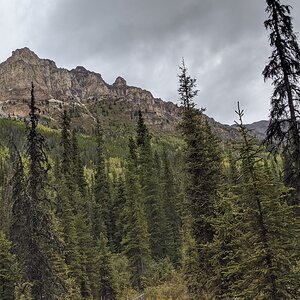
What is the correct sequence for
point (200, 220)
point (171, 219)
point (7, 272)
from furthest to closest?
1. point (171, 219)
2. point (7, 272)
3. point (200, 220)

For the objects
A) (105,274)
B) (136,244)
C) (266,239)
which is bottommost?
(105,274)

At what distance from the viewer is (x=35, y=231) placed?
1825 centimetres

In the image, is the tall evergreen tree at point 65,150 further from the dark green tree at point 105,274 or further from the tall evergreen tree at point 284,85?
the tall evergreen tree at point 284,85

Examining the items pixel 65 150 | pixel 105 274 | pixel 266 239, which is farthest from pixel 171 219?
pixel 266 239

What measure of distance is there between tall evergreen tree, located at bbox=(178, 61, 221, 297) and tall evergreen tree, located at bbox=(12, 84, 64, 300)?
7232 millimetres

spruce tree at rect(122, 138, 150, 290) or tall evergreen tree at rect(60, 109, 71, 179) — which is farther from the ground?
tall evergreen tree at rect(60, 109, 71, 179)

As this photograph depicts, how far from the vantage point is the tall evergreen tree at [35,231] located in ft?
58.7

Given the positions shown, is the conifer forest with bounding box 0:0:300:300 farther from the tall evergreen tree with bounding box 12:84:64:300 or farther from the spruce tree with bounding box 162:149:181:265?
the spruce tree with bounding box 162:149:181:265

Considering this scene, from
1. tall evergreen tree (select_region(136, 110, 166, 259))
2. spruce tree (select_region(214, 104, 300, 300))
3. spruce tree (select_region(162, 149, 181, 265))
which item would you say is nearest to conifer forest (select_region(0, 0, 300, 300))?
spruce tree (select_region(214, 104, 300, 300))

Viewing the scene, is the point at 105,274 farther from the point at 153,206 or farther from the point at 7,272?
the point at 153,206

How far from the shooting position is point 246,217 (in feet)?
38.7

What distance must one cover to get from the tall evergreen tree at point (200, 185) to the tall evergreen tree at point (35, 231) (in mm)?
7232

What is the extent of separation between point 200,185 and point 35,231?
28.3 ft

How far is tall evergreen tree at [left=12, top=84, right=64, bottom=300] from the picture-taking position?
17.9 metres
